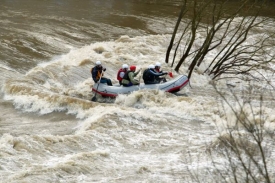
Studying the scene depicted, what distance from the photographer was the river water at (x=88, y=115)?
824 cm

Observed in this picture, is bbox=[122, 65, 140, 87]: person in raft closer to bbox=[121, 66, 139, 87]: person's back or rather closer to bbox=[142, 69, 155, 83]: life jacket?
bbox=[121, 66, 139, 87]: person's back

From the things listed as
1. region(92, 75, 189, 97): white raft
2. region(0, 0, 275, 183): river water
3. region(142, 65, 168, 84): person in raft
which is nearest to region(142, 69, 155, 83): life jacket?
region(142, 65, 168, 84): person in raft

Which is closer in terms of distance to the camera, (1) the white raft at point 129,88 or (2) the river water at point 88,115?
(2) the river water at point 88,115

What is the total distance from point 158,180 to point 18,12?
1923 centimetres

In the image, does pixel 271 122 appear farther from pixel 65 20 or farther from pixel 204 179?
pixel 65 20

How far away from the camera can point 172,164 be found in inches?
337

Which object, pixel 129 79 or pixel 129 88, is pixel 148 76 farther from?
pixel 129 88

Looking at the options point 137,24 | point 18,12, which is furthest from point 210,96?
point 18,12

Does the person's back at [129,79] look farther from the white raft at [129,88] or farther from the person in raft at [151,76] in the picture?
the person in raft at [151,76]

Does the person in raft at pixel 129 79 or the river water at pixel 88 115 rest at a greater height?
the person in raft at pixel 129 79

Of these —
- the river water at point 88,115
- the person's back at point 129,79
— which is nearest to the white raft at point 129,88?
the person's back at point 129,79

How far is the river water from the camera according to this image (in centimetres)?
824

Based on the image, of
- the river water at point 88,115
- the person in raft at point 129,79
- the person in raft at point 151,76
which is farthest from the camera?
the person in raft at point 151,76

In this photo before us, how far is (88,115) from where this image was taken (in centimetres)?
1140
